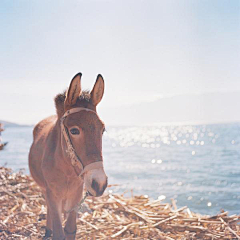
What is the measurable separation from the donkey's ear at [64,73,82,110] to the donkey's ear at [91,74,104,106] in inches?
8.2

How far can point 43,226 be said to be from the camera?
20.4ft

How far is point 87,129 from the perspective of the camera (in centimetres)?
383

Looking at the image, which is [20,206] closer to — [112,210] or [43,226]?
[43,226]

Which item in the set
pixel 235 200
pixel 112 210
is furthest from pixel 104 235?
pixel 235 200

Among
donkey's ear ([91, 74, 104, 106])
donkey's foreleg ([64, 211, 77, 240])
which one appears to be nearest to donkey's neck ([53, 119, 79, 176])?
donkey's ear ([91, 74, 104, 106])

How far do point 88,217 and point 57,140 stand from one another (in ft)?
9.50

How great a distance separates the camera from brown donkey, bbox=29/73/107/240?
3738 millimetres

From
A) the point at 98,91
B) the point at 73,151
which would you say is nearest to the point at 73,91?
the point at 98,91

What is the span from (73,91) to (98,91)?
38 cm

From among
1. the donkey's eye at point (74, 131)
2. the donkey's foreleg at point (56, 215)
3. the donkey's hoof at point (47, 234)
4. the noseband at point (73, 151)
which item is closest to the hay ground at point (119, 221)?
the donkey's hoof at point (47, 234)

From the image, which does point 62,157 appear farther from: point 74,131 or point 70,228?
point 70,228

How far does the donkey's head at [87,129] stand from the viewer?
3617 millimetres

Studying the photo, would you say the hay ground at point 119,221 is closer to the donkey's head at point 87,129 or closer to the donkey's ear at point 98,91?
the donkey's head at point 87,129

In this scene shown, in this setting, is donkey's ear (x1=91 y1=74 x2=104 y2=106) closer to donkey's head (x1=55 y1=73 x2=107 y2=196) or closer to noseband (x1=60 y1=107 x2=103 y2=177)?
donkey's head (x1=55 y1=73 x2=107 y2=196)
